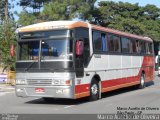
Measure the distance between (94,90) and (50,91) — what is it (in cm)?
238

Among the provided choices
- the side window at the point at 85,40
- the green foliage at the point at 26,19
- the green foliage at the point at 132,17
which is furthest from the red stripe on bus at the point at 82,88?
the green foliage at the point at 132,17

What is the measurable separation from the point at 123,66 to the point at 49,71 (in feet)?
19.9

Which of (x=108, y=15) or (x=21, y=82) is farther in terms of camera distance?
(x=108, y=15)

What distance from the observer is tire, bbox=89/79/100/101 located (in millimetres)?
16556

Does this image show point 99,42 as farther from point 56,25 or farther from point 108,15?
point 108,15

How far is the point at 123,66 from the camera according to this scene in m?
20.2

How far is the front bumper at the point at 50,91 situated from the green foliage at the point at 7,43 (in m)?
13.2

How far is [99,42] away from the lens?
1734 centimetres

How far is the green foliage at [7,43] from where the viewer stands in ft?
95.1

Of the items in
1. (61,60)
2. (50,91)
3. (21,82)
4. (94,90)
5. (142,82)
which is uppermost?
(61,60)

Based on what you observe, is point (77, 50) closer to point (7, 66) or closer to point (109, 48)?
point (109, 48)

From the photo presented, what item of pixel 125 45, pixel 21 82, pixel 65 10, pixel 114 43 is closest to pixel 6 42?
pixel 65 10

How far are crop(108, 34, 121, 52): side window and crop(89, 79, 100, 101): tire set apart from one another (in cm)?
216

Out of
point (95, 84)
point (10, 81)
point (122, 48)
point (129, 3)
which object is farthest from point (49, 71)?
point (129, 3)
